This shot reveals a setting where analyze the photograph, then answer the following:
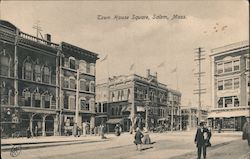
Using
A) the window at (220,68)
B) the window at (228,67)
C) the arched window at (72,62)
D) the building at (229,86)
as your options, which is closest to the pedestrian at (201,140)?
the building at (229,86)

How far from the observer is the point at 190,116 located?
13.2m

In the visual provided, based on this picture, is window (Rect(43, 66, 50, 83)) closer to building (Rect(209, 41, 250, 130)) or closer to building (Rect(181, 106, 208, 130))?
building (Rect(181, 106, 208, 130))

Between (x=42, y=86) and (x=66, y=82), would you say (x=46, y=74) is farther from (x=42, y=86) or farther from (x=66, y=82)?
(x=66, y=82)

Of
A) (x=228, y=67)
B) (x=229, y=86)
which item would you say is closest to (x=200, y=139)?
(x=228, y=67)

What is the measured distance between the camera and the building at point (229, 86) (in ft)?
44.5

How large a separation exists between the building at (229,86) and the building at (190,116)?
0.49 metres

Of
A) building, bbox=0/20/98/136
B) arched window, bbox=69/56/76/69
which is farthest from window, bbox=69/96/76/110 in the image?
arched window, bbox=69/56/76/69

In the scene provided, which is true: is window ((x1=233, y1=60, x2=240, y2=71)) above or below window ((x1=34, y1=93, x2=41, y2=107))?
above

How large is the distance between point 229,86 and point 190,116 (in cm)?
336

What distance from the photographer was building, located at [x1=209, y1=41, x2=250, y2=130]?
13562 mm

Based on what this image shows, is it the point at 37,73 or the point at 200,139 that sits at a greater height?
the point at 37,73

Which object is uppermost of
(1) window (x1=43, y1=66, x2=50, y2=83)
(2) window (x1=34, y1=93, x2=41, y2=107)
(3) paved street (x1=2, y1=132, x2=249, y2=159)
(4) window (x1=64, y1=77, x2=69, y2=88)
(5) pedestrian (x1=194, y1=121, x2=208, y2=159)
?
(1) window (x1=43, y1=66, x2=50, y2=83)

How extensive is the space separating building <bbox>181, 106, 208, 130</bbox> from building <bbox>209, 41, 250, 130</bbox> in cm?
49

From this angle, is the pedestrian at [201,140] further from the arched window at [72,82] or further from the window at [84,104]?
the window at [84,104]
